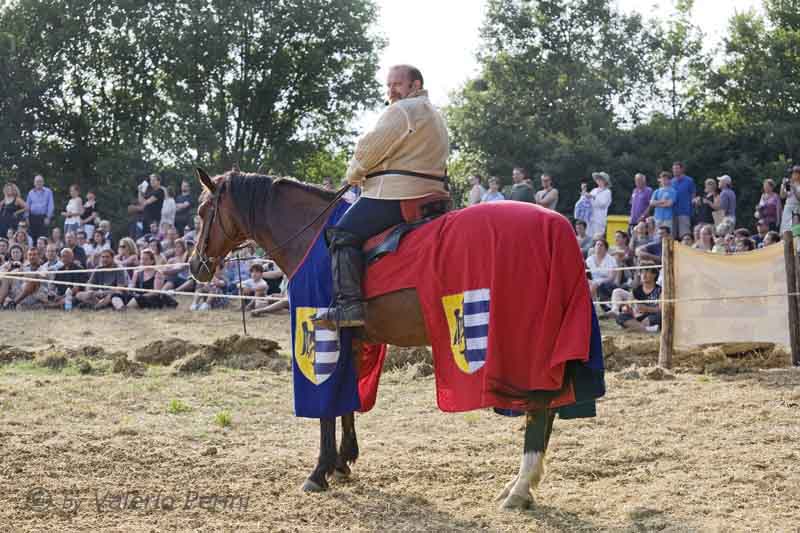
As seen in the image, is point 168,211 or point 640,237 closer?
point 640,237

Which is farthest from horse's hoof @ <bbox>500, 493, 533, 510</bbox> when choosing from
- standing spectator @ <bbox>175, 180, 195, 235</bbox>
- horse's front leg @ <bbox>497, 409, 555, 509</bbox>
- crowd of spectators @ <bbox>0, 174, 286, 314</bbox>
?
standing spectator @ <bbox>175, 180, 195, 235</bbox>

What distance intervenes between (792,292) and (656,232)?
516cm

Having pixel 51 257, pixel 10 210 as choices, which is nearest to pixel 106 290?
pixel 51 257

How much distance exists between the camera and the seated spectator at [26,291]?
1955 cm

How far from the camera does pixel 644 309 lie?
14391mm

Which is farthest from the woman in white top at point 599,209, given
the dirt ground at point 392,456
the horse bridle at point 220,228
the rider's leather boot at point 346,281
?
the rider's leather boot at point 346,281

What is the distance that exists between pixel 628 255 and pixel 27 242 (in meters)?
12.2

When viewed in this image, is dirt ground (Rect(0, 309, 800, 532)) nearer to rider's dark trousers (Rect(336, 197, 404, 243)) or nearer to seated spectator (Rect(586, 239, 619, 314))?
rider's dark trousers (Rect(336, 197, 404, 243))

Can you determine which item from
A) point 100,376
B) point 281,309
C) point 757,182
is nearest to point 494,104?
point 757,182

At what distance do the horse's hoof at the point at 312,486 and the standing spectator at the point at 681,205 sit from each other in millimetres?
11391

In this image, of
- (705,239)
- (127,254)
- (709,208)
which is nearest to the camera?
(705,239)

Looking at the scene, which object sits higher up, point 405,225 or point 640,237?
point 640,237

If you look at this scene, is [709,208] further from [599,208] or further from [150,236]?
[150,236]

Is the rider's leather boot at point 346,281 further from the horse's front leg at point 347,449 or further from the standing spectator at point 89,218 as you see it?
the standing spectator at point 89,218
